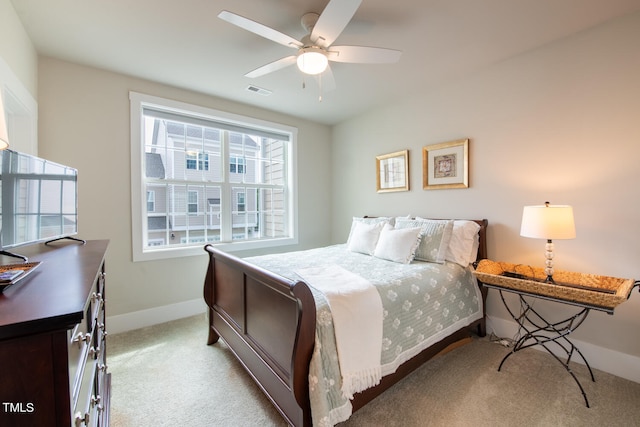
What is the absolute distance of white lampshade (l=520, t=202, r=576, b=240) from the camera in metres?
1.92

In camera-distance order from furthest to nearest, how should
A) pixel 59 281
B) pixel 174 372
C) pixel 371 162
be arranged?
pixel 371 162
pixel 174 372
pixel 59 281

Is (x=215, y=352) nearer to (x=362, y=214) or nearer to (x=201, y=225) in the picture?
(x=201, y=225)

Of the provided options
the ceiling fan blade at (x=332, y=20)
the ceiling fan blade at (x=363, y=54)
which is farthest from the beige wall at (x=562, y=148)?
the ceiling fan blade at (x=332, y=20)

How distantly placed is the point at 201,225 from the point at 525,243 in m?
3.54

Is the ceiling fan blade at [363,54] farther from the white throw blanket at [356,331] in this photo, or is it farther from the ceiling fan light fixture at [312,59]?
the white throw blanket at [356,331]

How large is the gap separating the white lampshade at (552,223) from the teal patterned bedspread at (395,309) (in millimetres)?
704

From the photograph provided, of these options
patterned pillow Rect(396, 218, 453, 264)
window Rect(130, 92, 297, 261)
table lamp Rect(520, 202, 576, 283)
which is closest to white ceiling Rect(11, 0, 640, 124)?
window Rect(130, 92, 297, 261)

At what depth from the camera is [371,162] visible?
3.92 meters

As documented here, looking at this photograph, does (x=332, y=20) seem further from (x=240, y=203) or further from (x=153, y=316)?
(x=153, y=316)

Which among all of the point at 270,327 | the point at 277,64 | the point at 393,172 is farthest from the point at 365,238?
the point at 277,64

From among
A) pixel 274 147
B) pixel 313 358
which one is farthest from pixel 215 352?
pixel 274 147

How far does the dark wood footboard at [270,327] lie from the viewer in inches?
53.6

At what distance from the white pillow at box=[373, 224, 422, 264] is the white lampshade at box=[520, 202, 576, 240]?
871mm

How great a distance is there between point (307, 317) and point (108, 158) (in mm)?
2725
